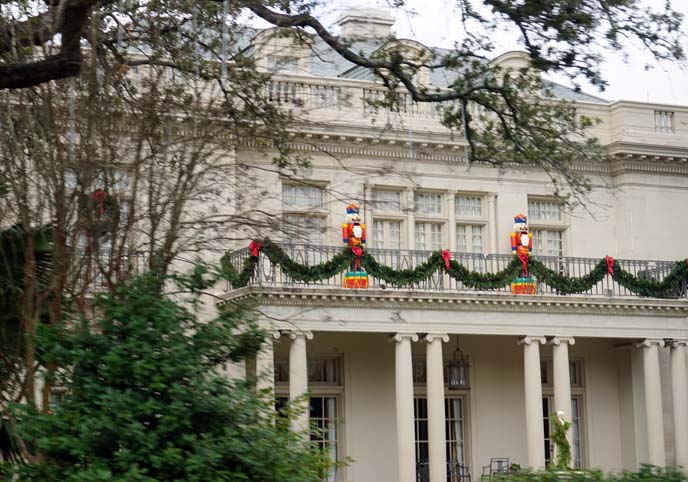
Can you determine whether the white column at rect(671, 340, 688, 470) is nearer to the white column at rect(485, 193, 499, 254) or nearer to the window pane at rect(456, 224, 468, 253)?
the white column at rect(485, 193, 499, 254)

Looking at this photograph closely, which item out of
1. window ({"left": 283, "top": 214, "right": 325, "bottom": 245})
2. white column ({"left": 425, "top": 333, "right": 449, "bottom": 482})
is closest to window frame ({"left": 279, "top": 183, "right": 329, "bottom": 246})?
window ({"left": 283, "top": 214, "right": 325, "bottom": 245})

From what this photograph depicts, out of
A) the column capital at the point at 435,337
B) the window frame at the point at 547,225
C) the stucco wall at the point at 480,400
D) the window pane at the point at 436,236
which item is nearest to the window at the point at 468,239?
the window pane at the point at 436,236

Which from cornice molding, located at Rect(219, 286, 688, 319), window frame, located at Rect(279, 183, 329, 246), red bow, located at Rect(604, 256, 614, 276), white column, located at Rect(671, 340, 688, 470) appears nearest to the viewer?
window frame, located at Rect(279, 183, 329, 246)

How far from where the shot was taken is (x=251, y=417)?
1050 cm

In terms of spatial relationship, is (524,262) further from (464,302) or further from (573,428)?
(573,428)

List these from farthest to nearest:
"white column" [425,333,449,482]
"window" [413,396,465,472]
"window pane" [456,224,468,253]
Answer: "window pane" [456,224,468,253] → "window" [413,396,465,472] → "white column" [425,333,449,482]

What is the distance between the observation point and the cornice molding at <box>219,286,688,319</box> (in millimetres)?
29109

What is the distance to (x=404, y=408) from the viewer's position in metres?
30.0

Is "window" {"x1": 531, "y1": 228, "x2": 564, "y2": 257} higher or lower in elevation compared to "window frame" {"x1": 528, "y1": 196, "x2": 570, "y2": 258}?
lower

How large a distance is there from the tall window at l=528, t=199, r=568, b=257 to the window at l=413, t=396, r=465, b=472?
14.2ft

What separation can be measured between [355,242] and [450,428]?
5.92m

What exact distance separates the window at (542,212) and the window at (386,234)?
11.7 feet

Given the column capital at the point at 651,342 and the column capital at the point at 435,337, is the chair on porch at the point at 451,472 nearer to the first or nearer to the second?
the column capital at the point at 435,337

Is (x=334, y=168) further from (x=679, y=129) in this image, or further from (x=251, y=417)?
(x=251, y=417)
